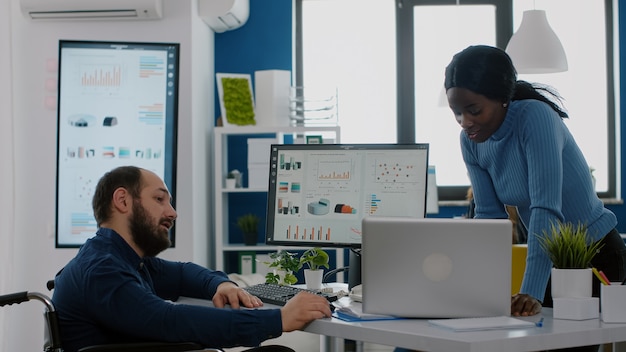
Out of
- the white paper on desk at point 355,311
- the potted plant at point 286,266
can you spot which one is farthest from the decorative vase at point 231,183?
the white paper on desk at point 355,311

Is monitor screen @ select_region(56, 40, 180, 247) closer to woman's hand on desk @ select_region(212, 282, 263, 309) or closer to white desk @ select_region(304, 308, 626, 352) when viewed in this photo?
woman's hand on desk @ select_region(212, 282, 263, 309)

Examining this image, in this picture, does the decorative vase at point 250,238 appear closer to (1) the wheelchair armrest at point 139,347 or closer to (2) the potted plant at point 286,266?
(2) the potted plant at point 286,266

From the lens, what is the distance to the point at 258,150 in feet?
17.1

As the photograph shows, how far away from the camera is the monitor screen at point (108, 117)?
169 inches

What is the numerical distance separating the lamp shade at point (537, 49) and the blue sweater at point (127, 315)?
2708 millimetres

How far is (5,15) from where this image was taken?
13.8 feet

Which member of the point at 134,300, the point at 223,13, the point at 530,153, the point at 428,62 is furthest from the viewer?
the point at 428,62

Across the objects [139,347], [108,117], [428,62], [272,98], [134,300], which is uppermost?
[428,62]

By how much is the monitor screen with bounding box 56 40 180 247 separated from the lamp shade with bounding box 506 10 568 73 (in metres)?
1.77

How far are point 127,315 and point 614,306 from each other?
113 cm

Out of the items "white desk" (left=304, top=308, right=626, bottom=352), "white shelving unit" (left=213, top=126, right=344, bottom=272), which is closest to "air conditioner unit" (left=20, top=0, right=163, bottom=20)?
"white shelving unit" (left=213, top=126, right=344, bottom=272)

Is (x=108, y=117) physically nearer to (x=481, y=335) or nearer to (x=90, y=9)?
(x=90, y=9)

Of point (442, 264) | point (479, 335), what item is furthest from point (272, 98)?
point (479, 335)

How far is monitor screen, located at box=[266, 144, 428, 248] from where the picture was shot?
2631 mm
